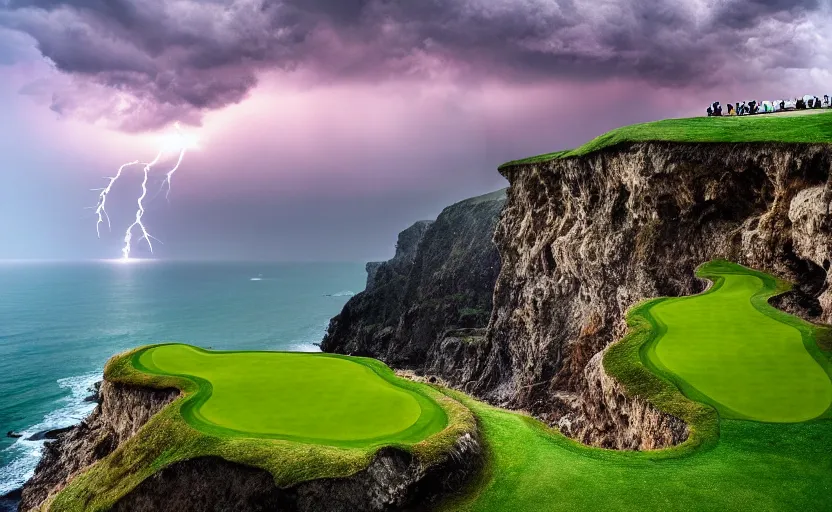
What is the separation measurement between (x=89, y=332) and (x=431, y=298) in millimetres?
62927

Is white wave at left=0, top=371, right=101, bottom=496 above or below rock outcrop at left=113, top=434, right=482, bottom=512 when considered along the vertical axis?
below

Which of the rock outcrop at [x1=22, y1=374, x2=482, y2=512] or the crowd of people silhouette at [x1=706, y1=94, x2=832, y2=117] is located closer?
the rock outcrop at [x1=22, y1=374, x2=482, y2=512]

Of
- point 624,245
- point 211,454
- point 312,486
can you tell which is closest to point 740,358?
point 312,486

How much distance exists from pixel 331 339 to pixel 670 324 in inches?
2623

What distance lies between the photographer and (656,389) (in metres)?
11.9

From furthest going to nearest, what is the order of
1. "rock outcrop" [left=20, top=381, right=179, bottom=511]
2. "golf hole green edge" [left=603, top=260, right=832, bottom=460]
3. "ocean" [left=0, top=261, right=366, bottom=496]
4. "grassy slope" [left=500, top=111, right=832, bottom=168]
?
"ocean" [left=0, top=261, right=366, bottom=496], "grassy slope" [left=500, top=111, right=832, bottom=168], "rock outcrop" [left=20, top=381, right=179, bottom=511], "golf hole green edge" [left=603, top=260, right=832, bottom=460]

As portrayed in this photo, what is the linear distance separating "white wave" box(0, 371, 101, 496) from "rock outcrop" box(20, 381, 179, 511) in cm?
1760

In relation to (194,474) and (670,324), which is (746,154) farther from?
(194,474)

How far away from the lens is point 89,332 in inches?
3487

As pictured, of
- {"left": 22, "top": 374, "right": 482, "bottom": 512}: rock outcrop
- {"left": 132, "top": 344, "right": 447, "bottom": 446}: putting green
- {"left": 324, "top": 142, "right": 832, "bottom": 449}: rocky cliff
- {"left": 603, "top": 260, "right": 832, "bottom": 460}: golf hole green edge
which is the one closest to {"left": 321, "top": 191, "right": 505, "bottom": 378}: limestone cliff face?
{"left": 324, "top": 142, "right": 832, "bottom": 449}: rocky cliff

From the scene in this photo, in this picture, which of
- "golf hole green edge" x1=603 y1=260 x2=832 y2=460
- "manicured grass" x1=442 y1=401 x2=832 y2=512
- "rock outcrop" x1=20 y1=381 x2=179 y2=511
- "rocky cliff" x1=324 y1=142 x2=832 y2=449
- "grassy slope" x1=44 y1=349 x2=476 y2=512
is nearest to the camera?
"manicured grass" x1=442 y1=401 x2=832 y2=512

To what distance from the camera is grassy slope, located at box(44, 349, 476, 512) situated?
9.13 meters

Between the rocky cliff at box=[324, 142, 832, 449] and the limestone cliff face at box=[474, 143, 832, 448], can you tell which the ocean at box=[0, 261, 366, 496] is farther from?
the limestone cliff face at box=[474, 143, 832, 448]

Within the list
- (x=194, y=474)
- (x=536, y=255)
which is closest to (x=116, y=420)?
(x=194, y=474)
